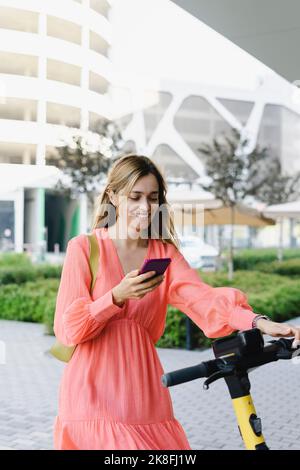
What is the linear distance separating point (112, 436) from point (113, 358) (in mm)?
185

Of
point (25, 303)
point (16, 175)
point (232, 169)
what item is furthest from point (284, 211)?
point (16, 175)

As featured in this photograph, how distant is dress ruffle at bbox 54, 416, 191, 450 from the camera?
5.57 feet

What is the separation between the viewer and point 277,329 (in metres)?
1.64

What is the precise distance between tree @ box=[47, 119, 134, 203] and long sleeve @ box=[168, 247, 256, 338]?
13930mm

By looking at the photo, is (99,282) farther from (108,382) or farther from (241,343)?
(241,343)

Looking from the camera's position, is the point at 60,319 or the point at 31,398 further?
the point at 31,398

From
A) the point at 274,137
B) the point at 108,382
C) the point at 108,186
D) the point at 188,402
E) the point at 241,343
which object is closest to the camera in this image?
the point at 241,343

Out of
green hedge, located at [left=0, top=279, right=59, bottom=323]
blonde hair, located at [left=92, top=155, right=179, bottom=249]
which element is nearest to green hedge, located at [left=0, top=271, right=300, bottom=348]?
green hedge, located at [left=0, top=279, right=59, bottom=323]

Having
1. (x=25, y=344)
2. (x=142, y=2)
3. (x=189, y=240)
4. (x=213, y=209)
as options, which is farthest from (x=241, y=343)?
(x=142, y=2)

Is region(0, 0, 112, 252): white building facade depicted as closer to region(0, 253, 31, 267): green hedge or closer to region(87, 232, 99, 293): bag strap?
region(0, 253, 31, 267): green hedge

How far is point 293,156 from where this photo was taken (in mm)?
84125

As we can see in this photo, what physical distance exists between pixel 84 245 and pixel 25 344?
25.7 feet

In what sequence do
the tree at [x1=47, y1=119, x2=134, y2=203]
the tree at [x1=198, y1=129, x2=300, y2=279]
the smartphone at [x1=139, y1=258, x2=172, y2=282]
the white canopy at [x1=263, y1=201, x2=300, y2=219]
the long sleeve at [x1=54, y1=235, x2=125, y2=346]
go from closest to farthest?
the smartphone at [x1=139, y1=258, x2=172, y2=282] → the long sleeve at [x1=54, y1=235, x2=125, y2=346] → the tree at [x1=47, y1=119, x2=134, y2=203] → the tree at [x1=198, y1=129, x2=300, y2=279] → the white canopy at [x1=263, y1=201, x2=300, y2=219]

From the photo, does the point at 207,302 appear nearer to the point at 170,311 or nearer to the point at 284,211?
the point at 170,311
